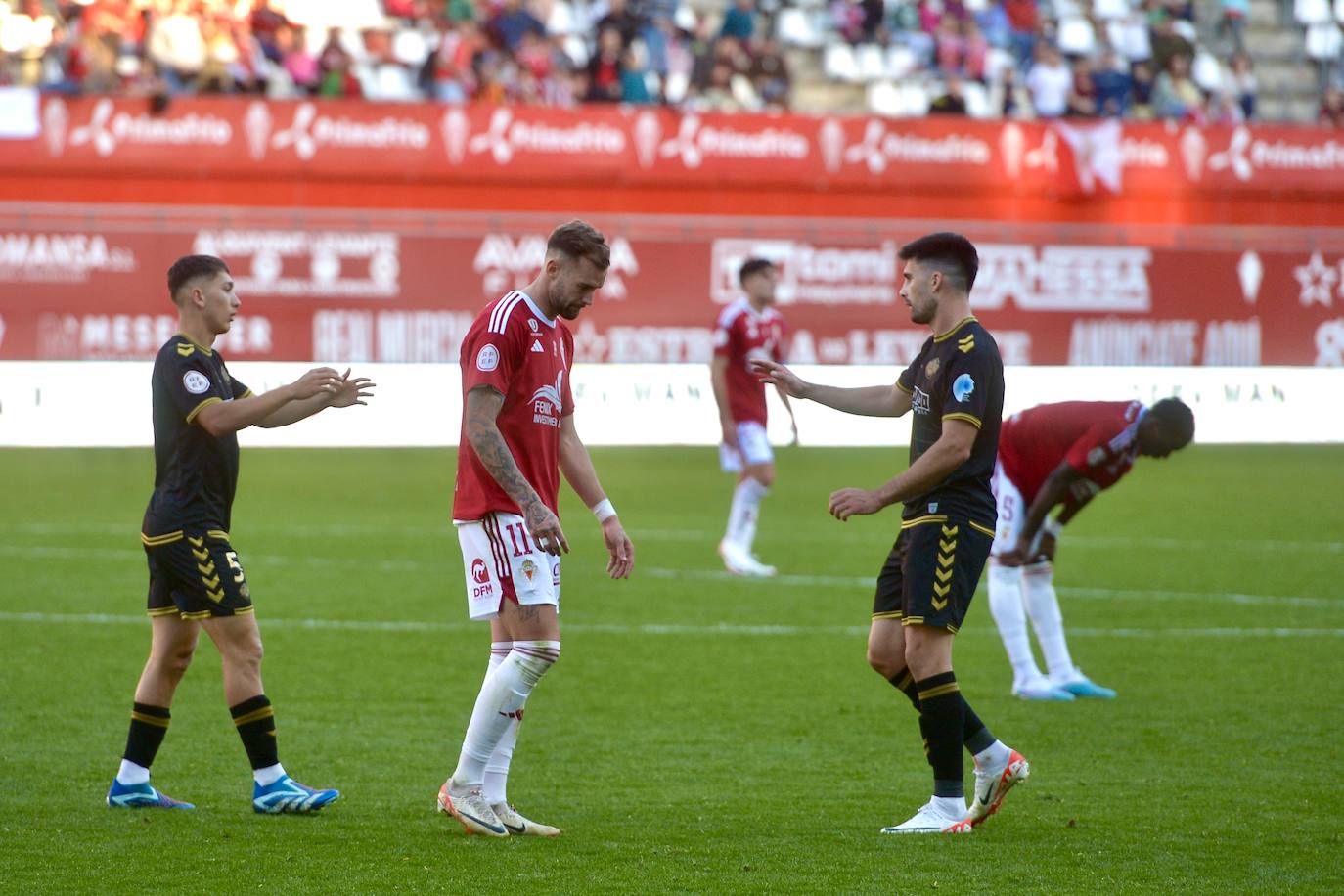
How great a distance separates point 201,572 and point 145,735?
72 centimetres

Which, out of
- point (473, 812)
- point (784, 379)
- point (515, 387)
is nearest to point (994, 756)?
point (784, 379)

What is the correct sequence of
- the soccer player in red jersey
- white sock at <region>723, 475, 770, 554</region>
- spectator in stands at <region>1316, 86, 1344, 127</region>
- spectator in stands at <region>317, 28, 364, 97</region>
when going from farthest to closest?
spectator in stands at <region>1316, 86, 1344, 127</region>
spectator in stands at <region>317, 28, 364, 97</region>
white sock at <region>723, 475, 770, 554</region>
the soccer player in red jersey

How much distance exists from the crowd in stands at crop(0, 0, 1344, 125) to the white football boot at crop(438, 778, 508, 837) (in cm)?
2021

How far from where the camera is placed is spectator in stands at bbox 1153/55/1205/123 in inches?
1222

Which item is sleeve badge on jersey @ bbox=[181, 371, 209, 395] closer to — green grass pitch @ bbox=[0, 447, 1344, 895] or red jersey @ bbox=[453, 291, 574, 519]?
red jersey @ bbox=[453, 291, 574, 519]

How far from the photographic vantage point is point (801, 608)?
12.8 meters

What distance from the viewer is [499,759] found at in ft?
21.9

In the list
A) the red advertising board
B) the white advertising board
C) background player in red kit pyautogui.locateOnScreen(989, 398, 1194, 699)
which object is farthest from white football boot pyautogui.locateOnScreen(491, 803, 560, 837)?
the red advertising board

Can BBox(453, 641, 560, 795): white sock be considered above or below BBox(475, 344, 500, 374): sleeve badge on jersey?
below

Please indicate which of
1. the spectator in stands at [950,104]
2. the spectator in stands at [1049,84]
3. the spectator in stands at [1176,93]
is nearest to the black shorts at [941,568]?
the spectator in stands at [950,104]

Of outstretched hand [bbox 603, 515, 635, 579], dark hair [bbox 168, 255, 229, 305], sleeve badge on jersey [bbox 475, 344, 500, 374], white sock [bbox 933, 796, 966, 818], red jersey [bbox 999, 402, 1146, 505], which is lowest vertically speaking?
white sock [bbox 933, 796, 966, 818]

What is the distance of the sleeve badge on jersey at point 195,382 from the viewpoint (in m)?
6.71

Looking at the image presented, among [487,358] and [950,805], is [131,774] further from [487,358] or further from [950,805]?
[950,805]

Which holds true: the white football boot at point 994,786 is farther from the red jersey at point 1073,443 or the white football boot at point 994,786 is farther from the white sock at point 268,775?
the red jersey at point 1073,443
